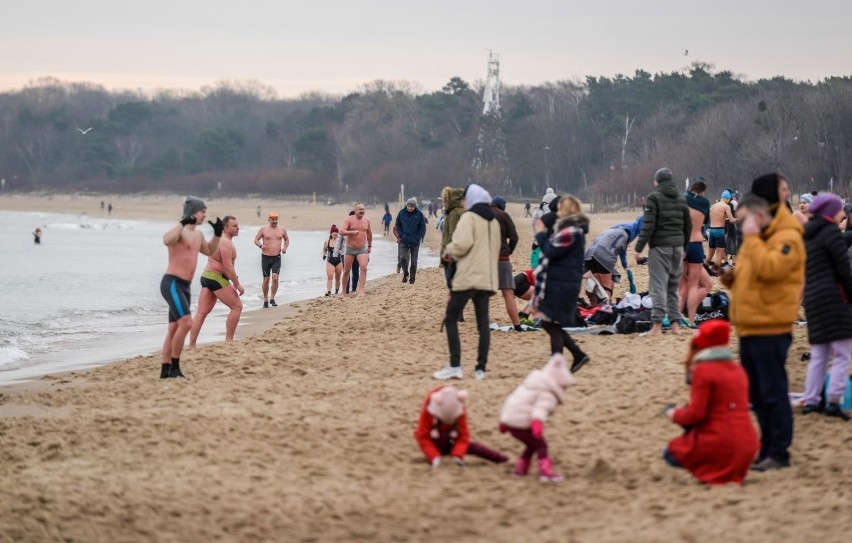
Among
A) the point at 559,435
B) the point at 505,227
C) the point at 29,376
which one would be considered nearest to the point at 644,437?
the point at 559,435

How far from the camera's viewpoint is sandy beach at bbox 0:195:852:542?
611 centimetres

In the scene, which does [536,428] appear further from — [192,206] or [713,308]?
[713,308]

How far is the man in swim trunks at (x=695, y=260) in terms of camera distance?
1227cm

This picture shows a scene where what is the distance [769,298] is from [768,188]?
685mm

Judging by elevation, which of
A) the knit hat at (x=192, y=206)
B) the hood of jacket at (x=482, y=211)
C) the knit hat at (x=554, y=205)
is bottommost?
the knit hat at (x=192, y=206)

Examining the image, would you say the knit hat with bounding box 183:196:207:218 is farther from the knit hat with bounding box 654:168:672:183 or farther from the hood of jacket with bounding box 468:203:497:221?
the knit hat with bounding box 654:168:672:183

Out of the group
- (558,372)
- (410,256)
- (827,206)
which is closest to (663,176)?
(827,206)

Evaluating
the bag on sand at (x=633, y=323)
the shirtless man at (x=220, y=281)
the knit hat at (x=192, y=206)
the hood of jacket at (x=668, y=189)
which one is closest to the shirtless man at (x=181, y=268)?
the knit hat at (x=192, y=206)

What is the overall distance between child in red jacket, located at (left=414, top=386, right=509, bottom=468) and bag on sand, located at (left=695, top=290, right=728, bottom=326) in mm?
6077

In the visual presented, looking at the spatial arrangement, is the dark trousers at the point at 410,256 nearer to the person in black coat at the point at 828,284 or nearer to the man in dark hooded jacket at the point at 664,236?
the man in dark hooded jacket at the point at 664,236

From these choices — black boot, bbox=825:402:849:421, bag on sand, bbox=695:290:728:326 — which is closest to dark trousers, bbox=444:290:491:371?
black boot, bbox=825:402:849:421

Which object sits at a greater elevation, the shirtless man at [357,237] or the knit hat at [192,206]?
the knit hat at [192,206]

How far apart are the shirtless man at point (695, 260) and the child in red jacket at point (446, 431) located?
5.42m

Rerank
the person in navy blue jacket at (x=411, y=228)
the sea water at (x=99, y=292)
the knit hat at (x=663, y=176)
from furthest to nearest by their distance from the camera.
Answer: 1. the person in navy blue jacket at (x=411, y=228)
2. the sea water at (x=99, y=292)
3. the knit hat at (x=663, y=176)
